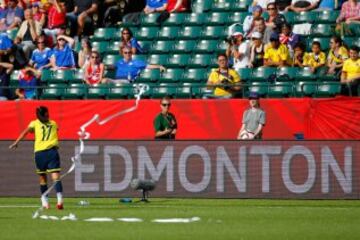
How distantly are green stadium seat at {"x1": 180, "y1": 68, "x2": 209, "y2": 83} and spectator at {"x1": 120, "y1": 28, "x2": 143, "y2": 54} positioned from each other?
4.91 ft

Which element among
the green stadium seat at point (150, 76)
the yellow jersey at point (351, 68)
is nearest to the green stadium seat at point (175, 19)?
the green stadium seat at point (150, 76)

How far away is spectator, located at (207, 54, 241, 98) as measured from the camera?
24.9 m

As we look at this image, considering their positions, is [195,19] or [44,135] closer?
[44,135]

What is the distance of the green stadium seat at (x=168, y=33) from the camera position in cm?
2856

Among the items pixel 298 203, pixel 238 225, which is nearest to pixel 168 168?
pixel 298 203

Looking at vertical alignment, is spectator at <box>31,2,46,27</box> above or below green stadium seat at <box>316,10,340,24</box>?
above

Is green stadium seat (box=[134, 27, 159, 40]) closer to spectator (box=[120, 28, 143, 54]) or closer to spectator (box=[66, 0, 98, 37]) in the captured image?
spectator (box=[120, 28, 143, 54])

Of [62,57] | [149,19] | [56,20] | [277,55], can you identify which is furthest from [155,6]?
[277,55]

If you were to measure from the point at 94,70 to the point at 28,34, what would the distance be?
3.71m

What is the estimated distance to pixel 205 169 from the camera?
22828mm

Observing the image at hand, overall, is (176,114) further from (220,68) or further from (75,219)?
(75,219)

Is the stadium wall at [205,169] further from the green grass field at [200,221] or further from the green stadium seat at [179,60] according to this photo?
the green stadium seat at [179,60]

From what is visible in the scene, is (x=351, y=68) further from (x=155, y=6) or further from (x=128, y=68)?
(x=155, y=6)

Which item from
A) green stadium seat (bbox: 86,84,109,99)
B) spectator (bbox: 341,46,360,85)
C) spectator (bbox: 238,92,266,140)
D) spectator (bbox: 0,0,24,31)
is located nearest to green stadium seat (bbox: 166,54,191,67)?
green stadium seat (bbox: 86,84,109,99)
